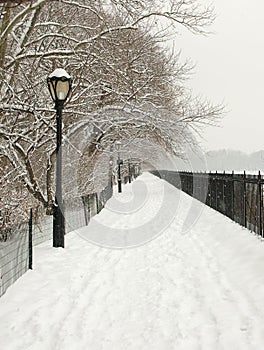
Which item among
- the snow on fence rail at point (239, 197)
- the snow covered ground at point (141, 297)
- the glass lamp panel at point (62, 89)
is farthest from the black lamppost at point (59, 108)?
the snow on fence rail at point (239, 197)

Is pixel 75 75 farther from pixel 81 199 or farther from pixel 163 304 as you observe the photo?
pixel 163 304

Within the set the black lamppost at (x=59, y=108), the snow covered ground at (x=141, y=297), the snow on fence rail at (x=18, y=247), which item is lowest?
the snow covered ground at (x=141, y=297)

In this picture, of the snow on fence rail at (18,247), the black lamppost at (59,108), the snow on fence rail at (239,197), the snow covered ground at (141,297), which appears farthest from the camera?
the snow on fence rail at (239,197)

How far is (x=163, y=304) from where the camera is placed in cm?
586

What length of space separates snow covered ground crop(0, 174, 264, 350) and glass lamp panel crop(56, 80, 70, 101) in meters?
3.34

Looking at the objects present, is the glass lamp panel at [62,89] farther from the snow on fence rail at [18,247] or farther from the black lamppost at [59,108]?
the snow on fence rail at [18,247]

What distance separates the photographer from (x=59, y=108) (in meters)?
9.65

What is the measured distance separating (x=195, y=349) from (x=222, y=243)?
6046 millimetres

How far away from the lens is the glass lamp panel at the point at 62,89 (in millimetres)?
9281

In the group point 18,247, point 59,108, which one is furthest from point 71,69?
point 18,247

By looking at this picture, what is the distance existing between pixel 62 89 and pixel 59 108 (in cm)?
48

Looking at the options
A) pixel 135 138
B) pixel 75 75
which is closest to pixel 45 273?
pixel 75 75

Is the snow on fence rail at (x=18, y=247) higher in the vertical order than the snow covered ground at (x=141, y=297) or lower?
higher

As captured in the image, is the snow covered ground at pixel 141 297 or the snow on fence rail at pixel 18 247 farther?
the snow on fence rail at pixel 18 247
